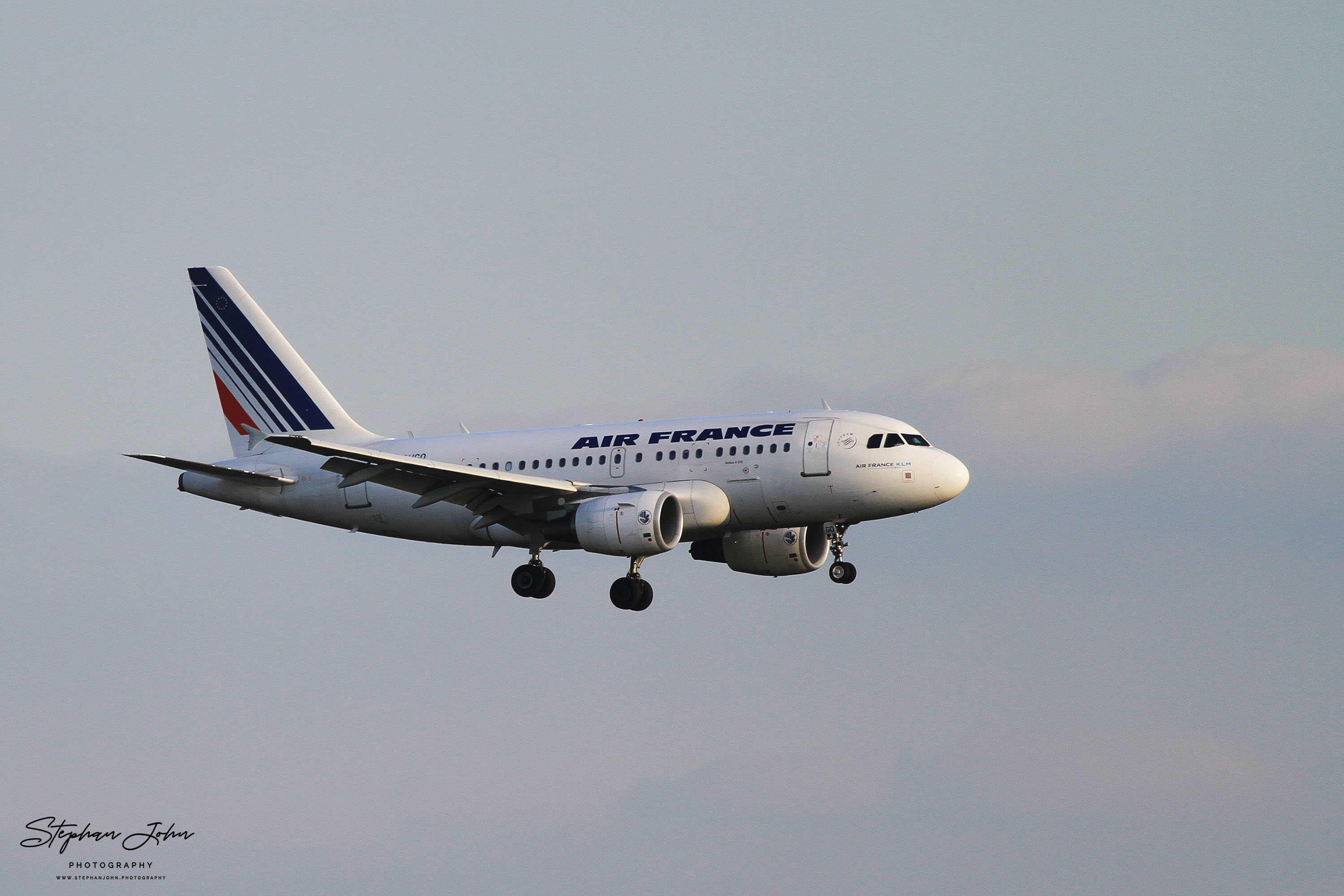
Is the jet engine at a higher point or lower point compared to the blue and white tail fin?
lower

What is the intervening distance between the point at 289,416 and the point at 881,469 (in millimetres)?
21489

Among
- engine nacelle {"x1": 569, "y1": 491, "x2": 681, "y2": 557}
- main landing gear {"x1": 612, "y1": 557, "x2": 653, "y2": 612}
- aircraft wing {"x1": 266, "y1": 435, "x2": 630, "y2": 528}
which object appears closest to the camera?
aircraft wing {"x1": 266, "y1": 435, "x2": 630, "y2": 528}

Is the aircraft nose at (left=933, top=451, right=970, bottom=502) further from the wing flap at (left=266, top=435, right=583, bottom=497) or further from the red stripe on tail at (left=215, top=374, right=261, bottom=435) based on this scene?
the red stripe on tail at (left=215, top=374, right=261, bottom=435)

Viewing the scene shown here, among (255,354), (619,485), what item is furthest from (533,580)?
(255,354)

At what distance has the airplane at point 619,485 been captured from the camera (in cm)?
4669

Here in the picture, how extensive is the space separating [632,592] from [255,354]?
16919 millimetres

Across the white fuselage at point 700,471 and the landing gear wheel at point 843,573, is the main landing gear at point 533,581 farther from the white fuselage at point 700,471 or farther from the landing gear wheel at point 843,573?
the landing gear wheel at point 843,573

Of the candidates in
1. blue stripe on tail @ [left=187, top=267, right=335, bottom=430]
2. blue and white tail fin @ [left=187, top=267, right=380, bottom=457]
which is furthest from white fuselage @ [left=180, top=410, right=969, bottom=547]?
blue stripe on tail @ [left=187, top=267, right=335, bottom=430]

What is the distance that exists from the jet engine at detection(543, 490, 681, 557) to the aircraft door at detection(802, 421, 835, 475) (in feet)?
12.4

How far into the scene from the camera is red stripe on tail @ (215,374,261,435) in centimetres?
5706

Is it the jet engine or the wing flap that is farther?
the jet engine

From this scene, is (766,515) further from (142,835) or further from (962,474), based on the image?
(142,835)

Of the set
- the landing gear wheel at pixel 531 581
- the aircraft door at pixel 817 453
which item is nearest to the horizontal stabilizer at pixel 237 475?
the landing gear wheel at pixel 531 581

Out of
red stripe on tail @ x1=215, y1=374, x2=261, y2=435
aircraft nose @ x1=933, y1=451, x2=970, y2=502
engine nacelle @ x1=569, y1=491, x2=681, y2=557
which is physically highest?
red stripe on tail @ x1=215, y1=374, x2=261, y2=435
